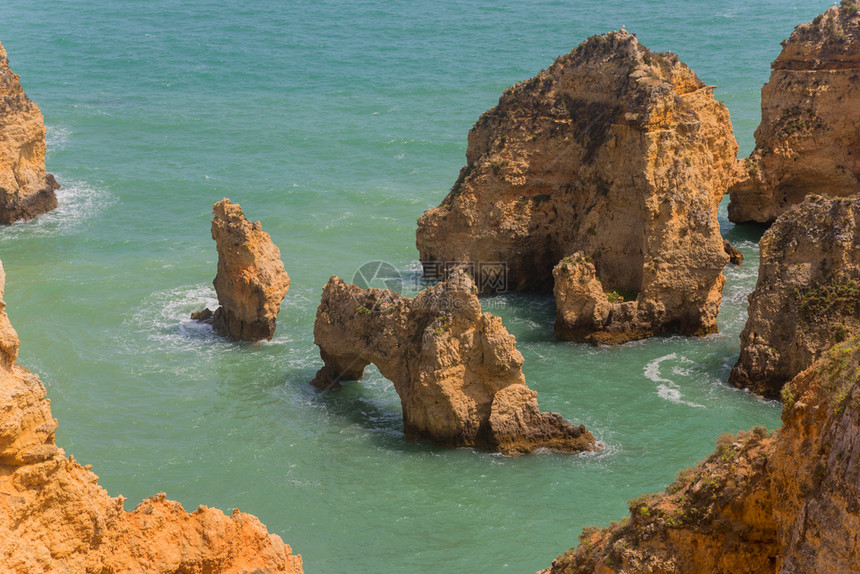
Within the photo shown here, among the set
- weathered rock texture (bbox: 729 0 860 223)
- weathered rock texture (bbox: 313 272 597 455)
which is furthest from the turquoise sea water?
weathered rock texture (bbox: 729 0 860 223)

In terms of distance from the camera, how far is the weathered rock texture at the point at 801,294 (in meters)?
34.0

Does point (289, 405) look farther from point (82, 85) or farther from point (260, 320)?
point (82, 85)

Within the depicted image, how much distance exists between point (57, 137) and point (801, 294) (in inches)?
2051

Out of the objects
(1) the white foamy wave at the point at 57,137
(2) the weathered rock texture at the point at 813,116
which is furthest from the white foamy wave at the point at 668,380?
(1) the white foamy wave at the point at 57,137

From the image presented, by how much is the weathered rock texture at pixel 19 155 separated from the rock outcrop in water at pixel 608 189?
70.9 ft

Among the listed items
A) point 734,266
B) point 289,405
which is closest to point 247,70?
point 734,266

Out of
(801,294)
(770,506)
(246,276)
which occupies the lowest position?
(246,276)

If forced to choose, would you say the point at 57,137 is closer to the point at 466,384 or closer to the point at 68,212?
the point at 68,212

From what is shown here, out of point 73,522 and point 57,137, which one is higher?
point 57,137

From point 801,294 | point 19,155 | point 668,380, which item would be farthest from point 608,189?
point 19,155

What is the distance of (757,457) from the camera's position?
17188 mm

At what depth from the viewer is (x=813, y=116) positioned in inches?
1919

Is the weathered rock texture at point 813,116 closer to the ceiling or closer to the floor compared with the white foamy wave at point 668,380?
closer to the ceiling

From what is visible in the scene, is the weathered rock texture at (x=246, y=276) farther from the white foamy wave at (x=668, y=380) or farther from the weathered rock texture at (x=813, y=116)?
the weathered rock texture at (x=813, y=116)
